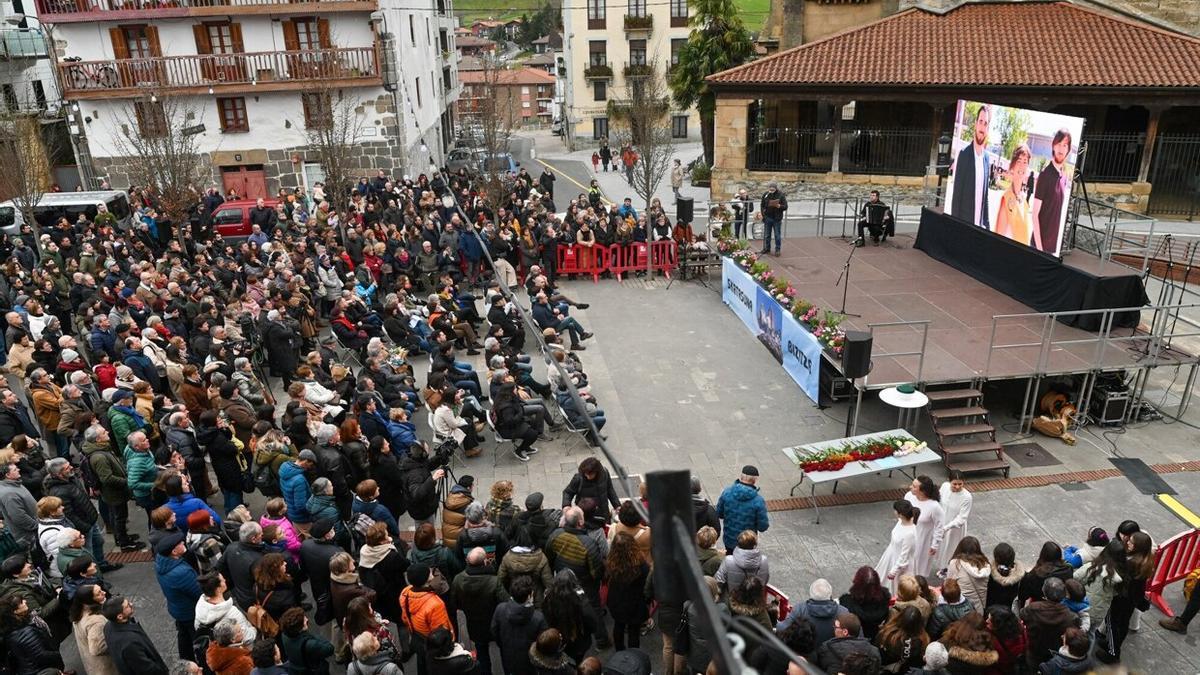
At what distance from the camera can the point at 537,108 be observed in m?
80.1

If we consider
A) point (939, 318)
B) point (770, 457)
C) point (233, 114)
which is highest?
point (233, 114)

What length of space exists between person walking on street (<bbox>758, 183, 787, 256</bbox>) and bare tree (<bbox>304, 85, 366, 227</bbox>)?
10412mm

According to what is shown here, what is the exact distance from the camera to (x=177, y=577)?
7016 millimetres

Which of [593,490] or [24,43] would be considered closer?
[593,490]

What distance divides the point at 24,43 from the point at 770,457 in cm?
3628

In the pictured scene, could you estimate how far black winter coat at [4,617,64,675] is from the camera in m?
6.20

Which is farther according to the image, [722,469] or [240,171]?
A: [240,171]

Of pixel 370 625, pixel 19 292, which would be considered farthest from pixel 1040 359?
pixel 19 292

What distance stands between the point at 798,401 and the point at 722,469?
2.67m

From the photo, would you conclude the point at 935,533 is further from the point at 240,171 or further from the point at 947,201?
the point at 240,171

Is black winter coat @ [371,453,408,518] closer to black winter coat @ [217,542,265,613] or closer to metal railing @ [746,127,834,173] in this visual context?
black winter coat @ [217,542,265,613]

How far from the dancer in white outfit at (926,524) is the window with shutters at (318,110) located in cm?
1880

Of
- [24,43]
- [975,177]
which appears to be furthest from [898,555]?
[24,43]

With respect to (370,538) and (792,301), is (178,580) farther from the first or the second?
(792,301)
